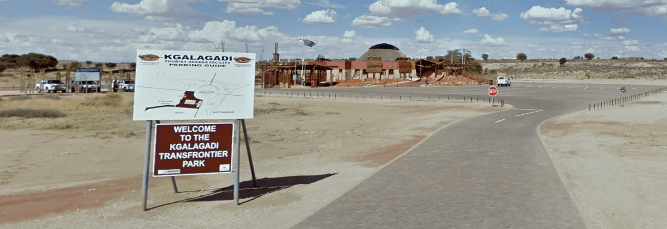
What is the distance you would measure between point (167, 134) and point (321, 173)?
456cm

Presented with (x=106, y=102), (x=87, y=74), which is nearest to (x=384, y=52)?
(x=87, y=74)

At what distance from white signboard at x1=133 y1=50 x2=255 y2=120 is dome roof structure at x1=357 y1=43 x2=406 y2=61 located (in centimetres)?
10474

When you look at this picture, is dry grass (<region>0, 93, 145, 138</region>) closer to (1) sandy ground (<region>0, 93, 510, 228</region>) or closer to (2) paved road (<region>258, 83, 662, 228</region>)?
(1) sandy ground (<region>0, 93, 510, 228</region>)

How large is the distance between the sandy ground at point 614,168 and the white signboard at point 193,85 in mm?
6799

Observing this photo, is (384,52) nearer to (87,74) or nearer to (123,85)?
(123,85)

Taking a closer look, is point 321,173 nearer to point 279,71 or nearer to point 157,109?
point 157,109

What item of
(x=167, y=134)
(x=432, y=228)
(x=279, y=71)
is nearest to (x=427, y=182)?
(x=432, y=228)

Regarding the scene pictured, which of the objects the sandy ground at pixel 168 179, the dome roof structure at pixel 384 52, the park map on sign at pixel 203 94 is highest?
the dome roof structure at pixel 384 52

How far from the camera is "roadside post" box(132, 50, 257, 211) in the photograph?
9.80m

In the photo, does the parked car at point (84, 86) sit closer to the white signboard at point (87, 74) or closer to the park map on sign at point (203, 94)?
the white signboard at point (87, 74)

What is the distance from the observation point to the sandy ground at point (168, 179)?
9.46 m

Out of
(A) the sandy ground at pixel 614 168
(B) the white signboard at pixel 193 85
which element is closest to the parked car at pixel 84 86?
(A) the sandy ground at pixel 614 168

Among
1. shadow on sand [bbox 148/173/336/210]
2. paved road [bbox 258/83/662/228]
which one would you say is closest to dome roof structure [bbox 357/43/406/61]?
paved road [bbox 258/83/662/228]

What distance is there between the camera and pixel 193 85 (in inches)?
396
